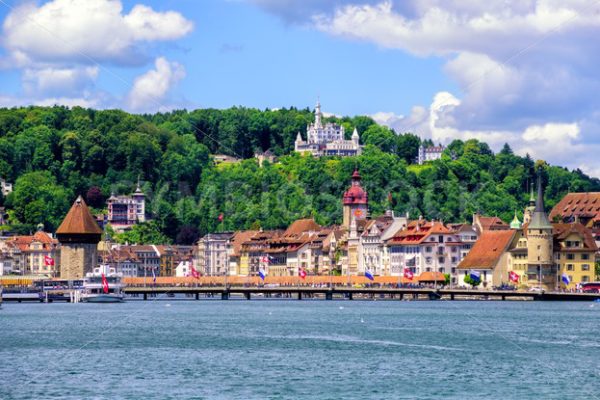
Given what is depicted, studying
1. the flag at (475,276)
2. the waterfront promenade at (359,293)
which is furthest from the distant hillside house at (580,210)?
the waterfront promenade at (359,293)

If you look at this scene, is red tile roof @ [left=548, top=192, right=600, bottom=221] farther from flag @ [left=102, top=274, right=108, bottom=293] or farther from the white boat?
flag @ [left=102, top=274, right=108, bottom=293]

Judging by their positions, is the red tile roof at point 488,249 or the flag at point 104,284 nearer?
the flag at point 104,284

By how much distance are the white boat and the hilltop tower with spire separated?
33458 mm

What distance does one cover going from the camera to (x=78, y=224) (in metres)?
144

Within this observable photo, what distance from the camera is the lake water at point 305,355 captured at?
164ft

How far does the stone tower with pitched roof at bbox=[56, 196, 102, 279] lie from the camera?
468ft

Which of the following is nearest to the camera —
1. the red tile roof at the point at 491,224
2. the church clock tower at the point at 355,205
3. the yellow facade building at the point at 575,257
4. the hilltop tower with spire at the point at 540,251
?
the hilltop tower with spire at the point at 540,251

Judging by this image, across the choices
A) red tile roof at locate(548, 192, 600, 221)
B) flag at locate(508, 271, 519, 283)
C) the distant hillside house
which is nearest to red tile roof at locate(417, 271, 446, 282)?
the distant hillside house

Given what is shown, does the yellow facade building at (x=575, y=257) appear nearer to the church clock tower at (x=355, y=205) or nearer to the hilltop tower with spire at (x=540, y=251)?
the hilltop tower with spire at (x=540, y=251)

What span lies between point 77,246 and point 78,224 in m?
2.07

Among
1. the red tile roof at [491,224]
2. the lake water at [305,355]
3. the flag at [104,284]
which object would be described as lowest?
the lake water at [305,355]

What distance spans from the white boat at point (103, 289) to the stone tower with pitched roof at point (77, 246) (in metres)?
14.7

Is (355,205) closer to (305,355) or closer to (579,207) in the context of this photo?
(579,207)

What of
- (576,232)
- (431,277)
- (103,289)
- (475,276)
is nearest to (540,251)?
(576,232)
